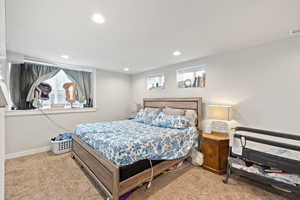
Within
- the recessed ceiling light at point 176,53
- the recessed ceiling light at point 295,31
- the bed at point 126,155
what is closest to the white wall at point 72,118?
the bed at point 126,155

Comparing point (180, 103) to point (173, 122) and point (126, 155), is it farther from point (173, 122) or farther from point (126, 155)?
point (126, 155)

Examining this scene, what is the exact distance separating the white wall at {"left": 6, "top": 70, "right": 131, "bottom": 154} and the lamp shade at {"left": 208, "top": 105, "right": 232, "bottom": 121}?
10.9 ft

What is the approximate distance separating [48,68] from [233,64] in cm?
461

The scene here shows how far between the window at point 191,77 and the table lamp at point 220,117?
774mm

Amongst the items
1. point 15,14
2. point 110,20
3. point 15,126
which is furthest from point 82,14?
point 15,126

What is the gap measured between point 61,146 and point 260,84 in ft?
15.0

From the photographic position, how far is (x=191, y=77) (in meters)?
3.54

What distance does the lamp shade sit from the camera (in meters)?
2.56

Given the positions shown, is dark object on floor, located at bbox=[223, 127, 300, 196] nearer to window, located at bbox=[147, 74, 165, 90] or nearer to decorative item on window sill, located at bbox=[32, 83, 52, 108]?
window, located at bbox=[147, 74, 165, 90]

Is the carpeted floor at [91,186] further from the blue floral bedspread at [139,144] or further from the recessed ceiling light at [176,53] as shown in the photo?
the recessed ceiling light at [176,53]

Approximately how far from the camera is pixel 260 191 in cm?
203

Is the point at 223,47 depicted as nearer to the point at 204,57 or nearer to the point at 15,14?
the point at 204,57

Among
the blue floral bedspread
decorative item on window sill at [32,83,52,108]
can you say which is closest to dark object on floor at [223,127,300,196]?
the blue floral bedspread

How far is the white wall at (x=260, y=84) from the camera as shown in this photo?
2150 millimetres
